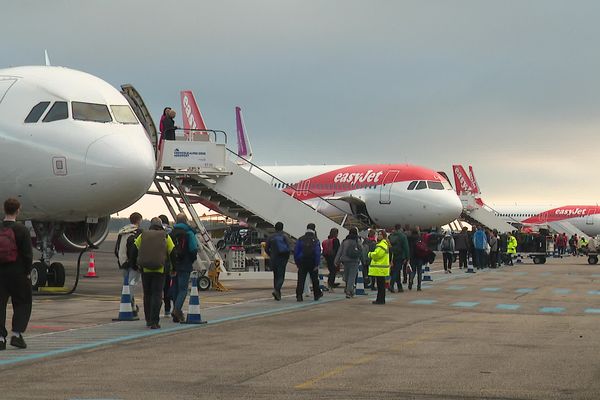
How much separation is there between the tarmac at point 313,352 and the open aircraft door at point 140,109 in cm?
498

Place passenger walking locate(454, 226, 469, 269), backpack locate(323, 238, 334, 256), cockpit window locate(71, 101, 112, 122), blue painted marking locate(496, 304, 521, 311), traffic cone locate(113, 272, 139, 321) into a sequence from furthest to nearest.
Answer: passenger walking locate(454, 226, 469, 269)
backpack locate(323, 238, 334, 256)
cockpit window locate(71, 101, 112, 122)
blue painted marking locate(496, 304, 521, 311)
traffic cone locate(113, 272, 139, 321)

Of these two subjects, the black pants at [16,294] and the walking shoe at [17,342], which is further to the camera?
the walking shoe at [17,342]

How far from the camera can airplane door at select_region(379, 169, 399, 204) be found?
159 ft

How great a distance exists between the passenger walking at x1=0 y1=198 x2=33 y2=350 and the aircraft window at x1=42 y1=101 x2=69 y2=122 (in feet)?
28.7

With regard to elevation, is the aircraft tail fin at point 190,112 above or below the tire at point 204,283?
above

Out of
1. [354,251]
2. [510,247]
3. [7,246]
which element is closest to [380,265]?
[354,251]

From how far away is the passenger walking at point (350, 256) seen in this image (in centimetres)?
2361

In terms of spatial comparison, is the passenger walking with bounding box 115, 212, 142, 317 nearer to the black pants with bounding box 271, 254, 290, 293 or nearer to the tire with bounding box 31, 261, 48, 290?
the black pants with bounding box 271, 254, 290, 293

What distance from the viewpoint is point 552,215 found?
90.1 meters

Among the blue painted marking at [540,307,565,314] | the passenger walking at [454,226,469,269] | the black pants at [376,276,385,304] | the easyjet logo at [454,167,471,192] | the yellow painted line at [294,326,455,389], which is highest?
the easyjet logo at [454,167,471,192]

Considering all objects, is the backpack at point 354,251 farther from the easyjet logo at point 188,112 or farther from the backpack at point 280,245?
the easyjet logo at point 188,112

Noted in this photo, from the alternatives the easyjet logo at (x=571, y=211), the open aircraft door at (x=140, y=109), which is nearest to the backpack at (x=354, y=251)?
the open aircraft door at (x=140, y=109)

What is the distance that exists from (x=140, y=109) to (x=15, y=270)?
42.8 feet

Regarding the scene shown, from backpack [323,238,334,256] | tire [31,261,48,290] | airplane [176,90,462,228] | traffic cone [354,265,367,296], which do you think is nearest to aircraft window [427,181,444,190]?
airplane [176,90,462,228]
